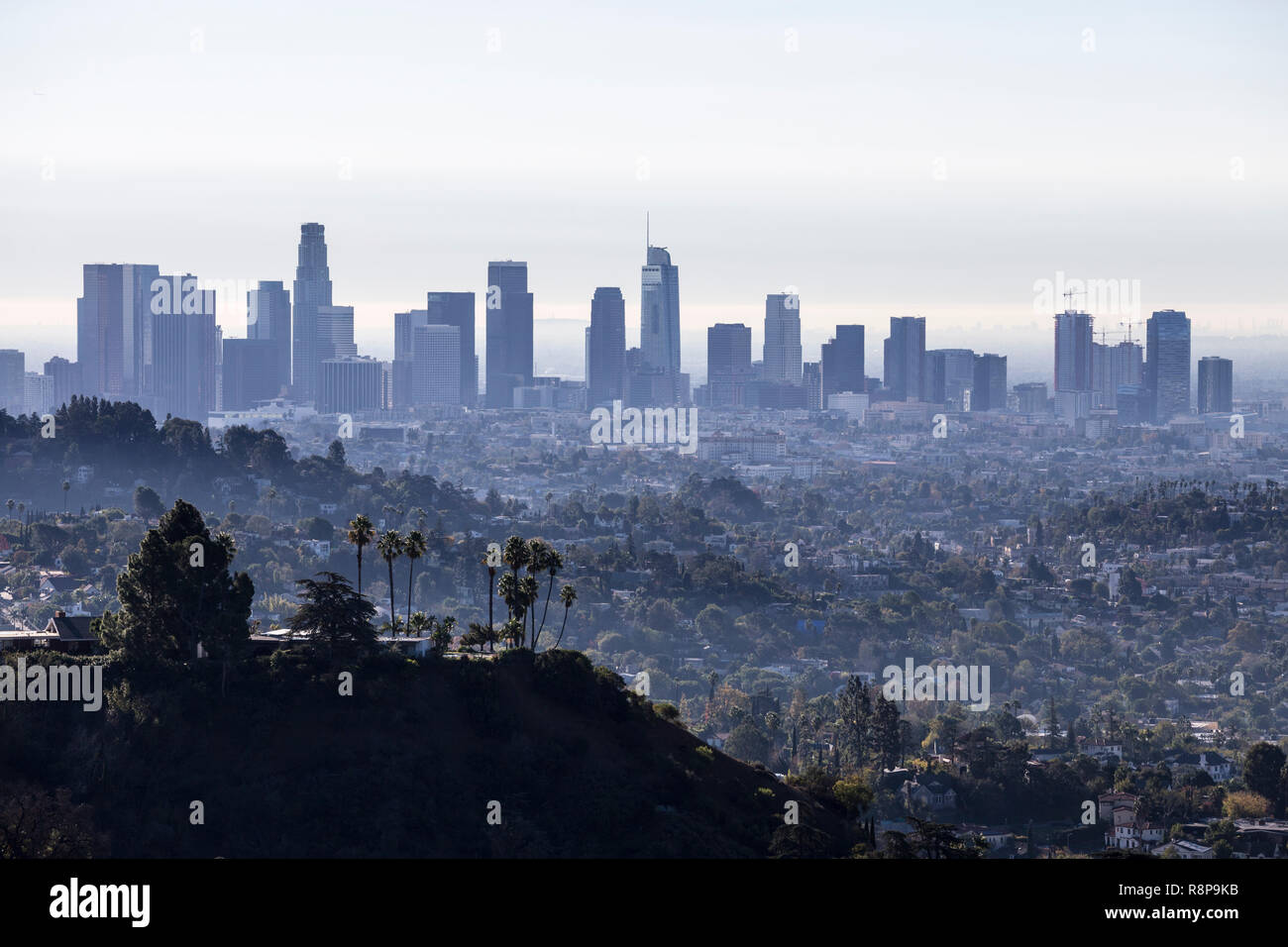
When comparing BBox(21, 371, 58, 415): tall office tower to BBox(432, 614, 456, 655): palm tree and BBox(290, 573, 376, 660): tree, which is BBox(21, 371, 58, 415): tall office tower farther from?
BBox(290, 573, 376, 660): tree

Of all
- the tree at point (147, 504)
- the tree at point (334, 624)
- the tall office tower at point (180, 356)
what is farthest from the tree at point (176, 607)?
the tall office tower at point (180, 356)

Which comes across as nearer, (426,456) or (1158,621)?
(1158,621)

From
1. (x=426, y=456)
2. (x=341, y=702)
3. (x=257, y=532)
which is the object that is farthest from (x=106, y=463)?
(x=426, y=456)

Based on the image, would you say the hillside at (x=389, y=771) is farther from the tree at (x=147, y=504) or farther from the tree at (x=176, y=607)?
the tree at (x=147, y=504)

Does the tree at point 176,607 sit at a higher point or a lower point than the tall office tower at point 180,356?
lower

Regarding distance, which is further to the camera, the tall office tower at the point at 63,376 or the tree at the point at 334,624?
the tall office tower at the point at 63,376

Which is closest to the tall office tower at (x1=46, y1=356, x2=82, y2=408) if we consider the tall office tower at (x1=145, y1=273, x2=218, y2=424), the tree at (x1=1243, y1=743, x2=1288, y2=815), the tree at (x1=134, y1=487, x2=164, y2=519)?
the tall office tower at (x1=145, y1=273, x2=218, y2=424)
